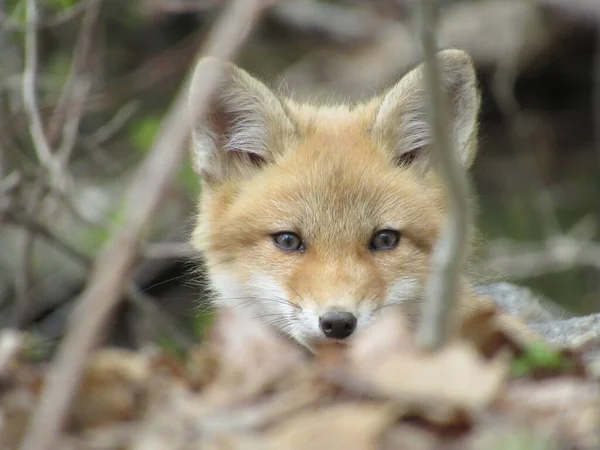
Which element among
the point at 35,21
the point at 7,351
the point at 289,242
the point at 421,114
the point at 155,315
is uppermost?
the point at 35,21

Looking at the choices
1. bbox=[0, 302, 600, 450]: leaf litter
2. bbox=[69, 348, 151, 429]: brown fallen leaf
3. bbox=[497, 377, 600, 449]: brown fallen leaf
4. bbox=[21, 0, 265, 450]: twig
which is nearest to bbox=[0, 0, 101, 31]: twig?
bbox=[0, 302, 600, 450]: leaf litter

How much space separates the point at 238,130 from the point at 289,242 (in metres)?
0.81

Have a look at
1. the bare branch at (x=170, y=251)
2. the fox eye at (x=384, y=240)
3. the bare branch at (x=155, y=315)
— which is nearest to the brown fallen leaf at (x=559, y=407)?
the fox eye at (x=384, y=240)

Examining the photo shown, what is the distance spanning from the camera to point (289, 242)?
4375mm

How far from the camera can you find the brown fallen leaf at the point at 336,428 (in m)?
2.29

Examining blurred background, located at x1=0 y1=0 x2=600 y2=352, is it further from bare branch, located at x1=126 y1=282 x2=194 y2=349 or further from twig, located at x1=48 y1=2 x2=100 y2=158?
twig, located at x1=48 y1=2 x2=100 y2=158

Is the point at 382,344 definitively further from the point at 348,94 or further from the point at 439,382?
the point at 348,94

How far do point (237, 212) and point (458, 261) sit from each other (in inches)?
83.5

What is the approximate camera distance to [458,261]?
8.54 feet

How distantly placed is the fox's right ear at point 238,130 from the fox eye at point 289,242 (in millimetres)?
542

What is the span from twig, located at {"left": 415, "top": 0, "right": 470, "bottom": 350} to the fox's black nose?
105cm

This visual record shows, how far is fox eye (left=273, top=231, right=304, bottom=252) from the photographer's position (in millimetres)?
4344

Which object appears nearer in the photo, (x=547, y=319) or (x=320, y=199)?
(x=320, y=199)

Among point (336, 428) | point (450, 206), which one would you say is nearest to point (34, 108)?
point (450, 206)
